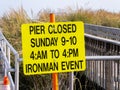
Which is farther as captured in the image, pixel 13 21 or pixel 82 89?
pixel 13 21

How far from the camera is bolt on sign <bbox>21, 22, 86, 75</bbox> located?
5395 millimetres

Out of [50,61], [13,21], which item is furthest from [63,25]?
[13,21]

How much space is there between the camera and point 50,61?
5449 millimetres

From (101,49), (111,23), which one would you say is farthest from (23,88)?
(111,23)

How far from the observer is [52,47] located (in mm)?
5473

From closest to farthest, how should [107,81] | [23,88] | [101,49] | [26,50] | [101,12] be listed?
[26,50] → [107,81] → [101,49] → [23,88] → [101,12]

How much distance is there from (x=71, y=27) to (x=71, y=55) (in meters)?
0.33

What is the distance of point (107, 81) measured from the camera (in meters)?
8.92

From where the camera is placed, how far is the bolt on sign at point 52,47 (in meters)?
5.39

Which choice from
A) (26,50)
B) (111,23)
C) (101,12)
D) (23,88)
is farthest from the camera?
(101,12)

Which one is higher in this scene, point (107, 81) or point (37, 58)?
point (37, 58)

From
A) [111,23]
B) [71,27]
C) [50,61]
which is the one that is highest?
[71,27]

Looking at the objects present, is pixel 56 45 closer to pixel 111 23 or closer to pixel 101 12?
pixel 111 23

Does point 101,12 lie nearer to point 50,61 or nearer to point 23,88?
point 23,88
